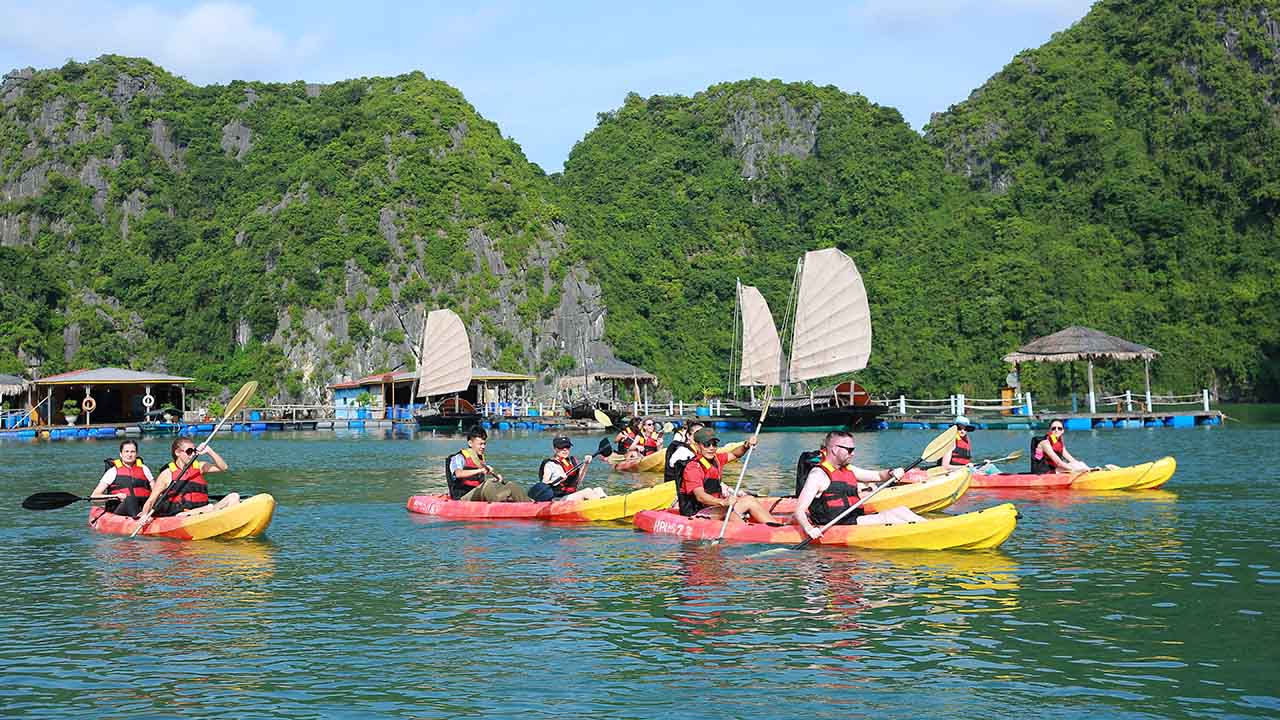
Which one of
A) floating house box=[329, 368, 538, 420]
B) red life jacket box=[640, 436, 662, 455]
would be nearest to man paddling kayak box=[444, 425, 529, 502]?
red life jacket box=[640, 436, 662, 455]

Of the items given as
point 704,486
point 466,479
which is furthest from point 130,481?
point 704,486

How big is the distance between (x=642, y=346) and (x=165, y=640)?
3288 inches

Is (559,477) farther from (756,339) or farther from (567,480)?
(756,339)

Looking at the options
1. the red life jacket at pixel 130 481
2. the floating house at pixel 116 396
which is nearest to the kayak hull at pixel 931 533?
the red life jacket at pixel 130 481

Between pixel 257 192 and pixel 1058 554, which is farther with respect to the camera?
pixel 257 192

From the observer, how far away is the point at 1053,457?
74.1 feet

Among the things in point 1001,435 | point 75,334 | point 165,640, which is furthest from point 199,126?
point 165,640

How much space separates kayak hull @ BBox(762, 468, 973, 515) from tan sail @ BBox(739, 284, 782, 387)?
36.4 meters

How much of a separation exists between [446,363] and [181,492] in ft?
158

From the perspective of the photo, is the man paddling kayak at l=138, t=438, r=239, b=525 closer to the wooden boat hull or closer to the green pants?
the green pants

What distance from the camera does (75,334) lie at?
8725cm

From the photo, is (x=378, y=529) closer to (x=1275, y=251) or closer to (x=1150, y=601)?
(x=1150, y=601)

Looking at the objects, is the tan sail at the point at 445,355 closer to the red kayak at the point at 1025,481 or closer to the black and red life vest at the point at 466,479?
the red kayak at the point at 1025,481

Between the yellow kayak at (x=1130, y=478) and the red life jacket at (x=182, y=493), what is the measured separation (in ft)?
48.2
